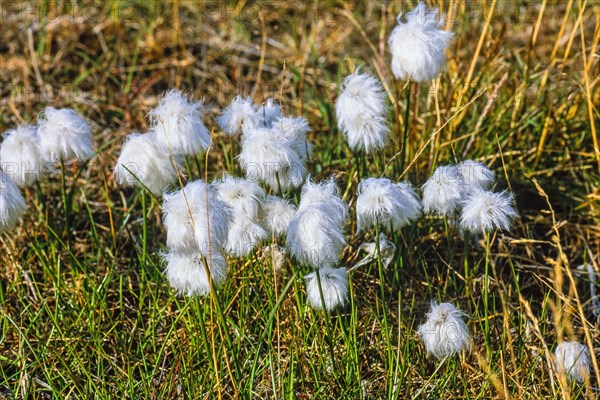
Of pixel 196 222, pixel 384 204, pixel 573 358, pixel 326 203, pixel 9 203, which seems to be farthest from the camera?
pixel 9 203

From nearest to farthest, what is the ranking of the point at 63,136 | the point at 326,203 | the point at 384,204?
the point at 326,203, the point at 384,204, the point at 63,136

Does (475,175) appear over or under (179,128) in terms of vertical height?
under

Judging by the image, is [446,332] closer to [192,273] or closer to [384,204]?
[384,204]

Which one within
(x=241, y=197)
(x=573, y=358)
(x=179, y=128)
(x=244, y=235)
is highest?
(x=179, y=128)

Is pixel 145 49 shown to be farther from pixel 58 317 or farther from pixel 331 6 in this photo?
pixel 58 317

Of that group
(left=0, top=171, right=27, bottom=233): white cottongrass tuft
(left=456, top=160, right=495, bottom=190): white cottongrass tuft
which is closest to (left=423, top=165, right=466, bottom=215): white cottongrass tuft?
(left=456, top=160, right=495, bottom=190): white cottongrass tuft

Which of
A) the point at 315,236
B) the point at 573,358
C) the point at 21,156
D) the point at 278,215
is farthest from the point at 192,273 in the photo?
the point at 573,358

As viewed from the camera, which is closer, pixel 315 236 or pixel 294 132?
pixel 315 236

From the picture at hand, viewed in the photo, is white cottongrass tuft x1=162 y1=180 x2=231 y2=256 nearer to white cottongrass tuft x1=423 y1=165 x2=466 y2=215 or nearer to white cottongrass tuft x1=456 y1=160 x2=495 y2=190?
white cottongrass tuft x1=423 y1=165 x2=466 y2=215
